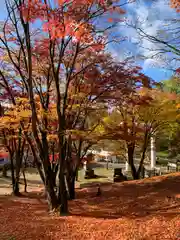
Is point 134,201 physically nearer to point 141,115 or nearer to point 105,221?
point 105,221

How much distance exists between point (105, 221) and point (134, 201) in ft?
10.2

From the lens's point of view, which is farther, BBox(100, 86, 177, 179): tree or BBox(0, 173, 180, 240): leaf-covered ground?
BBox(100, 86, 177, 179): tree

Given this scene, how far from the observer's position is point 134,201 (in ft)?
27.9

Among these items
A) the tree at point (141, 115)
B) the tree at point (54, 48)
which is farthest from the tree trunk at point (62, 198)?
the tree at point (141, 115)

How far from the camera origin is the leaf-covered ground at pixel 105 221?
4.61 m

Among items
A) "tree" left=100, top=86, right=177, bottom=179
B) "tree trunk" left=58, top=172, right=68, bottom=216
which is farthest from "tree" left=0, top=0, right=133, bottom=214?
"tree" left=100, top=86, right=177, bottom=179

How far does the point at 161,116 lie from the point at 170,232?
8903 mm

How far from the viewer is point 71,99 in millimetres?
8422

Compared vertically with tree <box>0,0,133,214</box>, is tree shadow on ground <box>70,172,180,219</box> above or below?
below

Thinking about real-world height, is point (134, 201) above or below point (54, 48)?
below

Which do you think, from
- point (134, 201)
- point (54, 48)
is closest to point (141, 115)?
point (134, 201)

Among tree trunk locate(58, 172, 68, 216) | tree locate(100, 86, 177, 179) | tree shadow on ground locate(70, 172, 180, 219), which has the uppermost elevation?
tree locate(100, 86, 177, 179)

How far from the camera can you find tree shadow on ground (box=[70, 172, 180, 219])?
676 cm

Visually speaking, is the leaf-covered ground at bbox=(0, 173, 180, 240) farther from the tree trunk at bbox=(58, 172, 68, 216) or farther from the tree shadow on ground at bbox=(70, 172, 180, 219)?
the tree trunk at bbox=(58, 172, 68, 216)
